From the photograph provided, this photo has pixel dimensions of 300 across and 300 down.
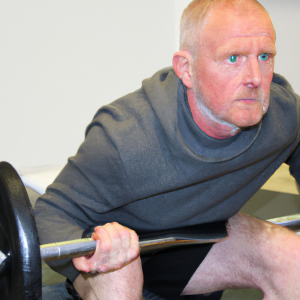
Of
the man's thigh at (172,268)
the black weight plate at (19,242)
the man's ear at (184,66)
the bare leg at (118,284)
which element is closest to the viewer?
the black weight plate at (19,242)

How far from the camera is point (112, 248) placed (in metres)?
0.76

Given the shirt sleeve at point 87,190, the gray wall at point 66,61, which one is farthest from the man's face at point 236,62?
the gray wall at point 66,61

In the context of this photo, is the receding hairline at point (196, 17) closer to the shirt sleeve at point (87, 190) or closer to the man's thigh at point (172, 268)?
the shirt sleeve at point (87, 190)

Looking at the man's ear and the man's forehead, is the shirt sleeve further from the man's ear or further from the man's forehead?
the man's forehead

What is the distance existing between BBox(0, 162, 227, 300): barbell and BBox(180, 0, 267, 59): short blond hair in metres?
0.54

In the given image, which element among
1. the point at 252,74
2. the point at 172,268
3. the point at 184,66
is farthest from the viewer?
the point at 172,268

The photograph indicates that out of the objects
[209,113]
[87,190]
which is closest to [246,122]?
[209,113]

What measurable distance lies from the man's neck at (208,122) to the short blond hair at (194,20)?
120mm

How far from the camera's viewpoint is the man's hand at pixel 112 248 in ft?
2.48

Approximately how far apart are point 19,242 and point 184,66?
23.7 inches

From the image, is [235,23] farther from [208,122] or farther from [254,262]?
[254,262]

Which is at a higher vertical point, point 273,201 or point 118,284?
point 118,284

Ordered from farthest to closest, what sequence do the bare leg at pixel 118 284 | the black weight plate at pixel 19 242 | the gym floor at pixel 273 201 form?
1. the gym floor at pixel 273 201
2. the bare leg at pixel 118 284
3. the black weight plate at pixel 19 242

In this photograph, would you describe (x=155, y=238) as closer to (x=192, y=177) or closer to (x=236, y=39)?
(x=192, y=177)
